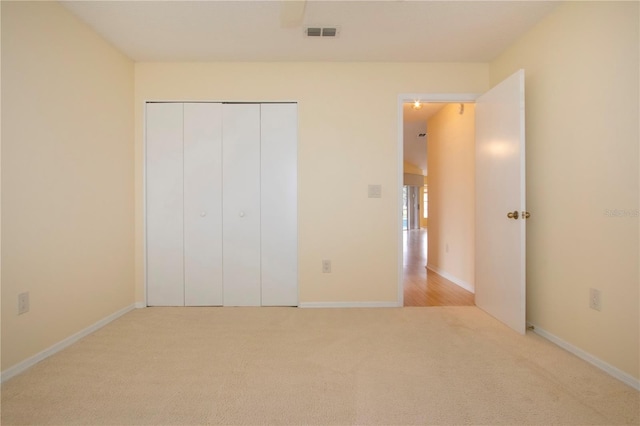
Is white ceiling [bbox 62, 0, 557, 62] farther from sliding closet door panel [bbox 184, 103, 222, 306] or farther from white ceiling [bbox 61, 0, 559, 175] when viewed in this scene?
sliding closet door panel [bbox 184, 103, 222, 306]

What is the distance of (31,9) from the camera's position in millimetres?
1911

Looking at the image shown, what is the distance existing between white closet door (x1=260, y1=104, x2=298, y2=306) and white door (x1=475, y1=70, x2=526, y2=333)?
1730 millimetres

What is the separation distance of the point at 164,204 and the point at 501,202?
3048 millimetres

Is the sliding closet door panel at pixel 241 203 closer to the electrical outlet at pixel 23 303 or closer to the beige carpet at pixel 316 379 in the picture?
the beige carpet at pixel 316 379

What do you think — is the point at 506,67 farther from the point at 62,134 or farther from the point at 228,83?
the point at 62,134

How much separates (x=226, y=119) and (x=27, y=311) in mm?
2090

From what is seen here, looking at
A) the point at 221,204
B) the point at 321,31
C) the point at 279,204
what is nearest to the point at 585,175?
the point at 321,31

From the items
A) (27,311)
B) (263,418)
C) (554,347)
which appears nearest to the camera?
(263,418)

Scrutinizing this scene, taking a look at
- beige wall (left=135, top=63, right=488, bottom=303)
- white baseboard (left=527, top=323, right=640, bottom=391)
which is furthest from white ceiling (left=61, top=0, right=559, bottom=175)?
white baseboard (left=527, top=323, right=640, bottom=391)

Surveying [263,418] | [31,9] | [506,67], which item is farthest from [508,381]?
[31,9]

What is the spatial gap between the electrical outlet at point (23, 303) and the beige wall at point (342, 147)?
114 centimetres

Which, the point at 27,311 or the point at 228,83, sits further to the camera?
the point at 228,83

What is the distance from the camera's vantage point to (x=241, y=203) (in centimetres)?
304

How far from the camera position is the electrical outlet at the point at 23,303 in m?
1.84
